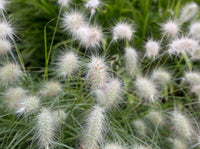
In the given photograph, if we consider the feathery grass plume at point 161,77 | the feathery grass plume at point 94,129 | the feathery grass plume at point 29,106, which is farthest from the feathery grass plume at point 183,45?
the feathery grass plume at point 29,106

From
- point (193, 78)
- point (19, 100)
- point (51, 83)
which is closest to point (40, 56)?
point (51, 83)

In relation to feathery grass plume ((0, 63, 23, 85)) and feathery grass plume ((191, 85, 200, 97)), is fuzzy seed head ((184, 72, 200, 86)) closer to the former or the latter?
feathery grass plume ((191, 85, 200, 97))

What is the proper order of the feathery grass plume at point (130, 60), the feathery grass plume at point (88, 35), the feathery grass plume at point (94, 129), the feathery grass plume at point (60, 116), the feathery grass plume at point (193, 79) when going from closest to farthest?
the feathery grass plume at point (94, 129), the feathery grass plume at point (60, 116), the feathery grass plume at point (88, 35), the feathery grass plume at point (130, 60), the feathery grass plume at point (193, 79)

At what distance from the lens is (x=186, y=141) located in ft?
6.45

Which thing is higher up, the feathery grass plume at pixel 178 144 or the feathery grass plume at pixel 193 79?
the feathery grass plume at pixel 193 79

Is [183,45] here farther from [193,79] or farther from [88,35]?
[88,35]

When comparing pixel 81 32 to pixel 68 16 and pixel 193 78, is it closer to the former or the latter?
pixel 68 16

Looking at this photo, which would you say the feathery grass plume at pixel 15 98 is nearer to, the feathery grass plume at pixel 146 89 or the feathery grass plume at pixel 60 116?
the feathery grass plume at pixel 60 116

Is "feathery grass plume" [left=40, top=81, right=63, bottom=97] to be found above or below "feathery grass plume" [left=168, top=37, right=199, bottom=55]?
below

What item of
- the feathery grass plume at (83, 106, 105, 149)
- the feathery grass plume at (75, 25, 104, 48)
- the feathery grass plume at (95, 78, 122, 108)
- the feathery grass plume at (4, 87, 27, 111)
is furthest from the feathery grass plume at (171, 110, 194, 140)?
the feathery grass plume at (4, 87, 27, 111)

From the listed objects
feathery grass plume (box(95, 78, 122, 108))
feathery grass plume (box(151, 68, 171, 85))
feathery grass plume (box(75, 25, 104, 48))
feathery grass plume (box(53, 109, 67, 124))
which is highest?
feathery grass plume (box(75, 25, 104, 48))

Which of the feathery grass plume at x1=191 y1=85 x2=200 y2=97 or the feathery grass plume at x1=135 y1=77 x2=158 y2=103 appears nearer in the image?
the feathery grass plume at x1=135 y1=77 x2=158 y2=103

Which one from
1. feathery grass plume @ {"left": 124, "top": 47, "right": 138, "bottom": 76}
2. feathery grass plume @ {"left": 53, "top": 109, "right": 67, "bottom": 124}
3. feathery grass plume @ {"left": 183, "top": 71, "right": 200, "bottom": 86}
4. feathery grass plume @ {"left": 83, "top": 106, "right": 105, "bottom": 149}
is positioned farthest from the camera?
feathery grass plume @ {"left": 183, "top": 71, "right": 200, "bottom": 86}

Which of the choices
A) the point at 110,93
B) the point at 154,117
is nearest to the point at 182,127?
the point at 154,117
